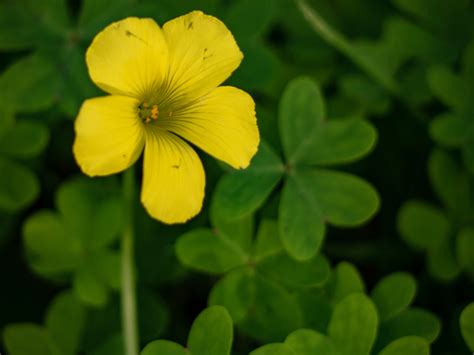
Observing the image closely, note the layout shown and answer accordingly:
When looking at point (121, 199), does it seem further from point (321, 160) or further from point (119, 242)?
point (321, 160)

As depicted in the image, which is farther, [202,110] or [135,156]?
[202,110]

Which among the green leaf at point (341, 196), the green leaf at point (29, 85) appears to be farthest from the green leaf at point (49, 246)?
the green leaf at point (341, 196)

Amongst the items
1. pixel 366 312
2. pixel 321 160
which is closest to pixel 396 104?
pixel 321 160

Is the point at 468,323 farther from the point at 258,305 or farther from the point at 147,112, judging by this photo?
the point at 147,112

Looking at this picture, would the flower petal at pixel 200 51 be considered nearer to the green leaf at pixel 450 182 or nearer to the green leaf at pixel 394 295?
the green leaf at pixel 394 295

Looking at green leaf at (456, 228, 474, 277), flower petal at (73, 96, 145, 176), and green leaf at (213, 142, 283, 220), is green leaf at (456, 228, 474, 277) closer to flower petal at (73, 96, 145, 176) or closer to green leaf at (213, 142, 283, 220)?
green leaf at (213, 142, 283, 220)

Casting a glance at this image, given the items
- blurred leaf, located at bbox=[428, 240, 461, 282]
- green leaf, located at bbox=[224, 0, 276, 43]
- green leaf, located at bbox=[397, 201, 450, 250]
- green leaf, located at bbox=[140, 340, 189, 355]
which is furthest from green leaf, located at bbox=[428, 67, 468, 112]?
green leaf, located at bbox=[140, 340, 189, 355]
